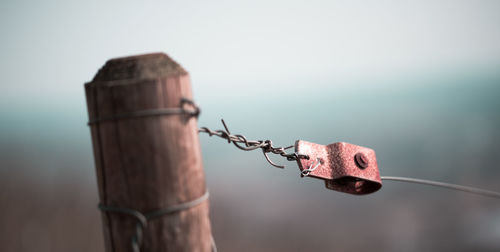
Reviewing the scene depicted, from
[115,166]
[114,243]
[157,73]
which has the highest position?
[157,73]

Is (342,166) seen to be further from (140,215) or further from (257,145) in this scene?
(140,215)

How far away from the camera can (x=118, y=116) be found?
3.49ft

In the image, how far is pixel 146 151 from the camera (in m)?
1.07

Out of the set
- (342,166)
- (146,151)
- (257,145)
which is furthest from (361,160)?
(146,151)

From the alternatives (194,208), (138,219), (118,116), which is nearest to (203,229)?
(194,208)

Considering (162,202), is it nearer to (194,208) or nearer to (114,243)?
(194,208)

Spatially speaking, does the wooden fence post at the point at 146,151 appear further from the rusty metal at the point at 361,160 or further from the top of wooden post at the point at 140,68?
the rusty metal at the point at 361,160

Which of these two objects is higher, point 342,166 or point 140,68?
point 140,68

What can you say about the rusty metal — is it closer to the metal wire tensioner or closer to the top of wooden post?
the metal wire tensioner

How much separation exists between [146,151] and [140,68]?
0.81 feet

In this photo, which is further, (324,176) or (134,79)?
(324,176)

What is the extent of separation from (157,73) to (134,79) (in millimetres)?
67

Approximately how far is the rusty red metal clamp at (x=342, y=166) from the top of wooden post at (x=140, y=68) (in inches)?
37.2

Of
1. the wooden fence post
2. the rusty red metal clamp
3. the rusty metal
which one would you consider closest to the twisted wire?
the wooden fence post
